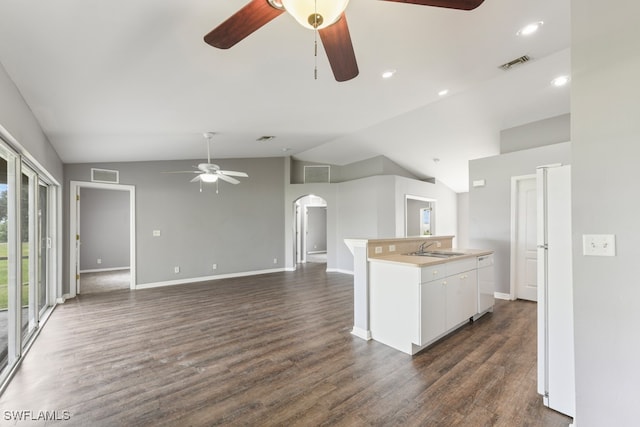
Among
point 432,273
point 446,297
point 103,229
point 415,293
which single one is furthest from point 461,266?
point 103,229

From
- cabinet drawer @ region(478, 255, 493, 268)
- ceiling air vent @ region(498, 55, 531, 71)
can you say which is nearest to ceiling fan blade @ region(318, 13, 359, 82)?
ceiling air vent @ region(498, 55, 531, 71)

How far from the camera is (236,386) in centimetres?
220

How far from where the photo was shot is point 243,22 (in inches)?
53.0

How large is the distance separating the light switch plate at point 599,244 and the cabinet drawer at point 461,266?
1.47 meters

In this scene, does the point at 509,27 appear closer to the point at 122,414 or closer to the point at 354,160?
the point at 122,414

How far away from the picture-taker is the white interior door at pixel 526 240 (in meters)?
4.48

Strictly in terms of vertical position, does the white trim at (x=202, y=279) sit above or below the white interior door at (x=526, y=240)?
below

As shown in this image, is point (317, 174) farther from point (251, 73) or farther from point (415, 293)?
point (415, 293)

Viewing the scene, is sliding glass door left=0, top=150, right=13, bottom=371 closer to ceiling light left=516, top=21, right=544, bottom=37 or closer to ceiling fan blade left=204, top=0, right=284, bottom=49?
ceiling fan blade left=204, top=0, right=284, bottom=49

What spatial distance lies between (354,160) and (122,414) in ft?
21.7

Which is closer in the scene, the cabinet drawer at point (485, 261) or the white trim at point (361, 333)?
the white trim at point (361, 333)

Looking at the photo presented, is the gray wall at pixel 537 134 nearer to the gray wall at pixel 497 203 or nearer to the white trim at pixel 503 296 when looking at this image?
the gray wall at pixel 497 203

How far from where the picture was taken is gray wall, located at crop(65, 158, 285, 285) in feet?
18.9

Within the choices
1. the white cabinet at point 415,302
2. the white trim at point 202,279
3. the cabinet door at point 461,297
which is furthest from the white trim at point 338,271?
the white cabinet at point 415,302
